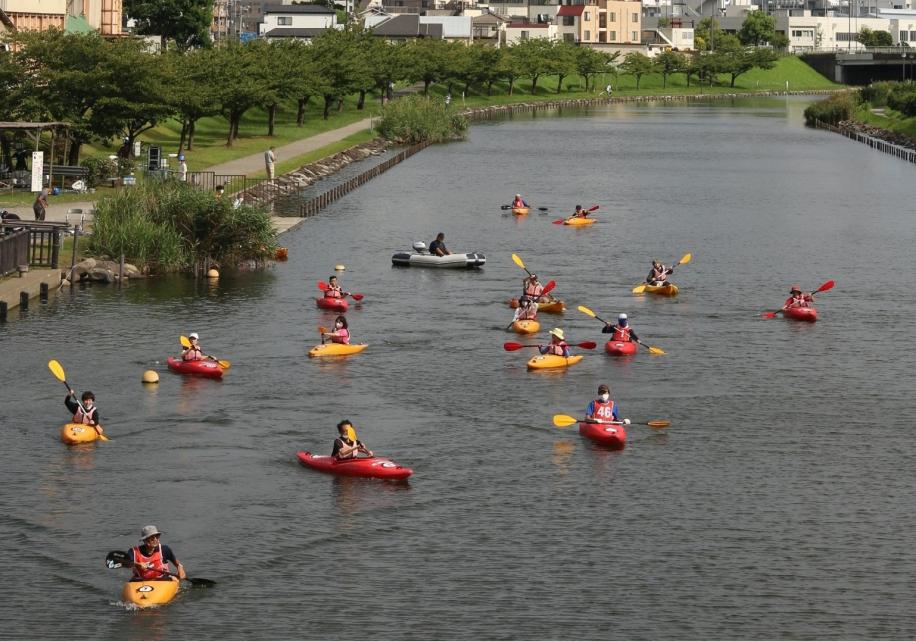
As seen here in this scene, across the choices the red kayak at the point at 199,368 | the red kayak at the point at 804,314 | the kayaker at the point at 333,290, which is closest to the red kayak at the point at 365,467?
the red kayak at the point at 199,368

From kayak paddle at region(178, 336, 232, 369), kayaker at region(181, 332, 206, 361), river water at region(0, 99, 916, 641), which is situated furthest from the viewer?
kayak paddle at region(178, 336, 232, 369)

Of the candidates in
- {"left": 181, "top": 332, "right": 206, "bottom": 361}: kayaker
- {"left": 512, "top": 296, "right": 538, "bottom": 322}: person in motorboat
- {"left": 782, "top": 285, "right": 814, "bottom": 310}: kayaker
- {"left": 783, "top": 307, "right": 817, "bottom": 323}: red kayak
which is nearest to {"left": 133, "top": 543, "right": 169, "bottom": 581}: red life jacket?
{"left": 181, "top": 332, "right": 206, "bottom": 361}: kayaker

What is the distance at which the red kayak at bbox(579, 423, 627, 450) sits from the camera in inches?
1801

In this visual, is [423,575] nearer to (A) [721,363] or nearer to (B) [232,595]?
(B) [232,595]

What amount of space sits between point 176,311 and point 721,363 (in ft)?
73.6

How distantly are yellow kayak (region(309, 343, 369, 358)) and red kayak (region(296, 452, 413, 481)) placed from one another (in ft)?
44.8

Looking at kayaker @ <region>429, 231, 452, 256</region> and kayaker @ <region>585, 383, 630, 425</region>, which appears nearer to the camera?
kayaker @ <region>585, 383, 630, 425</region>

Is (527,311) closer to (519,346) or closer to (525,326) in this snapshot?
(525,326)

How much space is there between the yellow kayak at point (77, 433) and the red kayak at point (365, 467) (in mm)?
7038

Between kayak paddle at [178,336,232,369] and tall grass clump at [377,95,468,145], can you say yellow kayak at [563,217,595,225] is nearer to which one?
kayak paddle at [178,336,232,369]

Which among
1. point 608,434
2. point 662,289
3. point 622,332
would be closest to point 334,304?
point 622,332

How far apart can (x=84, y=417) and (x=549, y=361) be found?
17453 millimetres

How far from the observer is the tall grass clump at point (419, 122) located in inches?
5925

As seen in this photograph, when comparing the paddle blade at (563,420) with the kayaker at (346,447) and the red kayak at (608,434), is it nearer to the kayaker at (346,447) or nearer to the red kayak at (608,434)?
the red kayak at (608,434)
